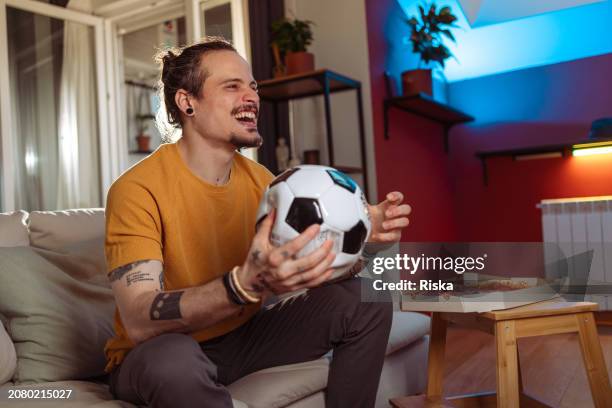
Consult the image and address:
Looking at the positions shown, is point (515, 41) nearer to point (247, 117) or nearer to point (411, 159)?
point (411, 159)

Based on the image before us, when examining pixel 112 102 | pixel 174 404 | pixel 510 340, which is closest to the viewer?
pixel 174 404

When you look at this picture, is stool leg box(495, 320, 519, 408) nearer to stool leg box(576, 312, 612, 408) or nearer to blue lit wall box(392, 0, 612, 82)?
stool leg box(576, 312, 612, 408)

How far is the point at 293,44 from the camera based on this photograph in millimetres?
3207

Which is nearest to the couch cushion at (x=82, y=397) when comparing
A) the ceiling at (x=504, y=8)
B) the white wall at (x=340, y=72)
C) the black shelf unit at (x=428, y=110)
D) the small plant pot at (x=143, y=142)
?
the white wall at (x=340, y=72)

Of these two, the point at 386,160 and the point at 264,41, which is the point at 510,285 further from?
the point at 264,41

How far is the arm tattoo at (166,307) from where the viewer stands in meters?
1.08

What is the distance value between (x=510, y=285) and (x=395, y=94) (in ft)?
7.54

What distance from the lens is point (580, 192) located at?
145 inches

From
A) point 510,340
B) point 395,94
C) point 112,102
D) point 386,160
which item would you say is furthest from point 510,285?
point 112,102

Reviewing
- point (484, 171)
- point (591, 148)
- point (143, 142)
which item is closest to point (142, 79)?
point (143, 142)

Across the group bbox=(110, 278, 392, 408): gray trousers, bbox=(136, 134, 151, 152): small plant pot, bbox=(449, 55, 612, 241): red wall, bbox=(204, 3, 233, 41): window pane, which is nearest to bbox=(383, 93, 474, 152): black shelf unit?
bbox=(449, 55, 612, 241): red wall

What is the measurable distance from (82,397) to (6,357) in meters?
0.24

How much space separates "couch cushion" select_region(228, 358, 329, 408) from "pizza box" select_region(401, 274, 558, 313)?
0.97 feet

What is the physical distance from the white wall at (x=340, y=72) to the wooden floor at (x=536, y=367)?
103 cm
